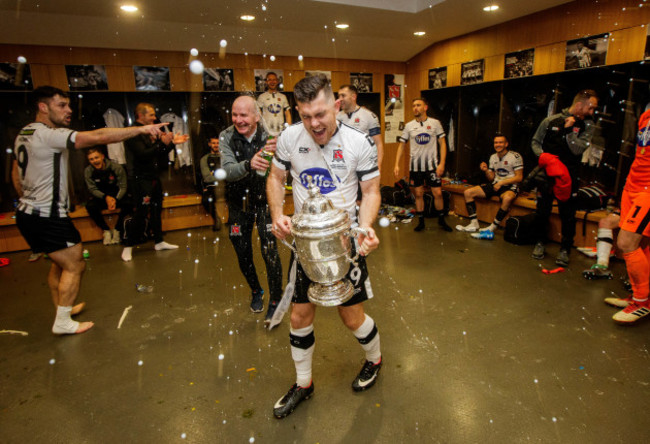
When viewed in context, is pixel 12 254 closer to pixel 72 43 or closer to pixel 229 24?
pixel 72 43

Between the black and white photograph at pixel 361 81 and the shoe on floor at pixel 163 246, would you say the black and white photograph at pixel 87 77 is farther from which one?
the black and white photograph at pixel 361 81

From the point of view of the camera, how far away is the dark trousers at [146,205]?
4641mm

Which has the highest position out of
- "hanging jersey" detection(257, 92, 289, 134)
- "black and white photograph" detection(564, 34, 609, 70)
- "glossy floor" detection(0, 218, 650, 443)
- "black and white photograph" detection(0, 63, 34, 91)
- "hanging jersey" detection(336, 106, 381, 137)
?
"black and white photograph" detection(0, 63, 34, 91)

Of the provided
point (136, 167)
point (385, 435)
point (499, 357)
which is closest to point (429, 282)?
point (499, 357)

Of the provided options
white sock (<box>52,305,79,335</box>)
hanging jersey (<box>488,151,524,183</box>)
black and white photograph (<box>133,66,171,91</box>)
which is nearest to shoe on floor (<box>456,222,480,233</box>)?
hanging jersey (<box>488,151,524,183</box>)

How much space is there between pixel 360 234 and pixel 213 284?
2540mm

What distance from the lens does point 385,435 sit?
5.84ft

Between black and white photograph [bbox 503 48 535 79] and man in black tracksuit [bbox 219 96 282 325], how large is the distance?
454 cm

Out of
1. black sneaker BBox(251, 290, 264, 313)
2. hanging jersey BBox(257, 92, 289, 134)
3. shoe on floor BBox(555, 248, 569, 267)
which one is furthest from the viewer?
hanging jersey BBox(257, 92, 289, 134)

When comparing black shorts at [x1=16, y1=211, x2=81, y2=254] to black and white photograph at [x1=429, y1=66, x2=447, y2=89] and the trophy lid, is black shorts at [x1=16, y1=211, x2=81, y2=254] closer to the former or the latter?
the trophy lid

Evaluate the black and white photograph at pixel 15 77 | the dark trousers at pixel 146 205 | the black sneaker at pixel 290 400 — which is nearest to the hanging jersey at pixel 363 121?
the dark trousers at pixel 146 205

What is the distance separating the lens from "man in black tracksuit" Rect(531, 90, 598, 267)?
144 inches

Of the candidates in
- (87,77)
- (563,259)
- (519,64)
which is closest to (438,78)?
(519,64)

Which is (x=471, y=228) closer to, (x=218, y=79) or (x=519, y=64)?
(x=519, y=64)
